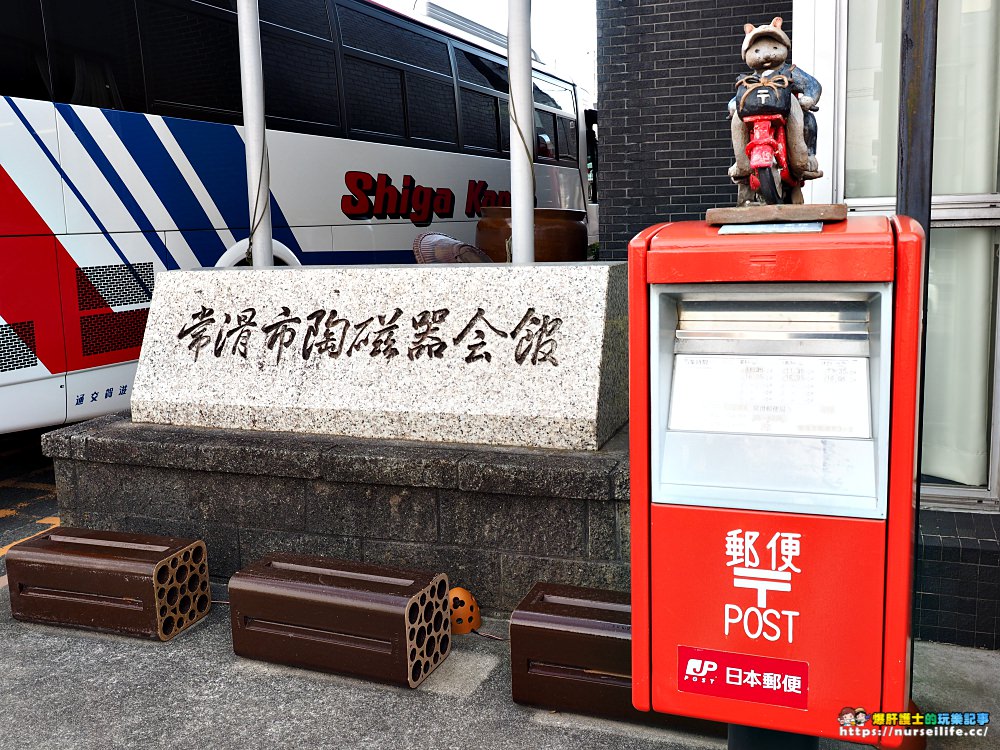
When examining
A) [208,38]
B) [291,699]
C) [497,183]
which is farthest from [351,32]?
[291,699]

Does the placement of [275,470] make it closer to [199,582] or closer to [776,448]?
[199,582]

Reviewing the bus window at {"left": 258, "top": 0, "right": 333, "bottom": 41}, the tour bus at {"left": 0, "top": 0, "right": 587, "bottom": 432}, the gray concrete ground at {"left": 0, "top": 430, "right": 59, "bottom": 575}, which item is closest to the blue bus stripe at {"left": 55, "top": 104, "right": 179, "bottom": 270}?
the tour bus at {"left": 0, "top": 0, "right": 587, "bottom": 432}

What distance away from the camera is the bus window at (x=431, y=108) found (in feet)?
35.4

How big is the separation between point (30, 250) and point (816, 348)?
5.93 metres

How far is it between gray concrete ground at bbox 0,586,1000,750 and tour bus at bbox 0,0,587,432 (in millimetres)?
3237

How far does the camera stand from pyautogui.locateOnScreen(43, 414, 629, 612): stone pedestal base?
13.3 feet

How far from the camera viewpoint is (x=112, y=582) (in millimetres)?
4141

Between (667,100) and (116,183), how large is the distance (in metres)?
4.83

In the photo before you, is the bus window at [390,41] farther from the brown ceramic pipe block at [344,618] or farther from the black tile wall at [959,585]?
the black tile wall at [959,585]

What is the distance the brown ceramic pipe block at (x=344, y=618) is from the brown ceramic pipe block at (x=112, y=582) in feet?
1.43

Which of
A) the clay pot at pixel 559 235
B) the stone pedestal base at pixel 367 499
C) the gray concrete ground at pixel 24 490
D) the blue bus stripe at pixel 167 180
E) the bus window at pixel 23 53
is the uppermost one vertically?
the bus window at pixel 23 53

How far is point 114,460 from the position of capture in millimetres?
4832

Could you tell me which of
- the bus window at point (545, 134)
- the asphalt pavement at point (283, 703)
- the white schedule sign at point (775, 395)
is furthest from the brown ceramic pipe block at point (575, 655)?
the bus window at point (545, 134)

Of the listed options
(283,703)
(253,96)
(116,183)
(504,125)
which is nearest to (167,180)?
(116,183)
